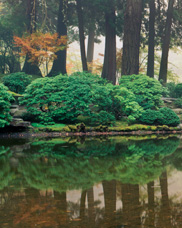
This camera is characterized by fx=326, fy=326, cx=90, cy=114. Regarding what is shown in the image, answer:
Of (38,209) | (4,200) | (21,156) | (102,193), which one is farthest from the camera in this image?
(21,156)

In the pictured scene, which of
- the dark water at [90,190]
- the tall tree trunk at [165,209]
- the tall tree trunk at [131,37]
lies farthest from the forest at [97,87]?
the tall tree trunk at [165,209]

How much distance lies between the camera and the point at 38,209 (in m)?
3.94

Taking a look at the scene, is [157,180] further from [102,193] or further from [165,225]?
[165,225]

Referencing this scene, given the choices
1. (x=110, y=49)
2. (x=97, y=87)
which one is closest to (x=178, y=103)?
(x=110, y=49)

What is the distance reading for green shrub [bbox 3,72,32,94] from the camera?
17.3 meters

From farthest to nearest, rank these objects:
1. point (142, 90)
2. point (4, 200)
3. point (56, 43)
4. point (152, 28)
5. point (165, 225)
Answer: point (152, 28), point (56, 43), point (142, 90), point (4, 200), point (165, 225)

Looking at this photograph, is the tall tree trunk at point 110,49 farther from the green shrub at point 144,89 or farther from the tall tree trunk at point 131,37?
the green shrub at point 144,89

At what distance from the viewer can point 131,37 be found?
20.2 meters

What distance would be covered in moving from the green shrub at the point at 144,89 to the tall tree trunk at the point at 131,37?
57.2 inches

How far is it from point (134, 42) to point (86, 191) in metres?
16.6

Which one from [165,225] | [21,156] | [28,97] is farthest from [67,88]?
[165,225]

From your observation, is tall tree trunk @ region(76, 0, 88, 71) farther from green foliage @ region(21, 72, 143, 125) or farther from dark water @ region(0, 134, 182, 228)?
dark water @ region(0, 134, 182, 228)

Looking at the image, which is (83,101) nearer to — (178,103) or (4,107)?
(4,107)

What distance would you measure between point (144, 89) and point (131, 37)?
4.02m
